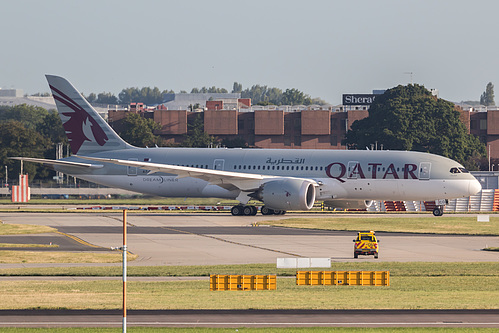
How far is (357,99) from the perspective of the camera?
17550 cm

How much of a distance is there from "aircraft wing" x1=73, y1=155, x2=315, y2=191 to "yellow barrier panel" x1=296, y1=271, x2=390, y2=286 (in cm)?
3141

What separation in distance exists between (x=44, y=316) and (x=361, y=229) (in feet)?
108

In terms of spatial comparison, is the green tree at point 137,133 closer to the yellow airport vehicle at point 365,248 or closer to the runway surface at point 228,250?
the runway surface at point 228,250

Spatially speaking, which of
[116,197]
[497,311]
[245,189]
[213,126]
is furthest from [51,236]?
[213,126]

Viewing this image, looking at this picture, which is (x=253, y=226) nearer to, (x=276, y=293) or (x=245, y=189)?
(x=245, y=189)

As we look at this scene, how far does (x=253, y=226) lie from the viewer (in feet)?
180

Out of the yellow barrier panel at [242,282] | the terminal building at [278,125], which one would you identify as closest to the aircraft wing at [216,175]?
the yellow barrier panel at [242,282]

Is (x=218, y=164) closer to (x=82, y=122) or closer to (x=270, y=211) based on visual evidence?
(x=270, y=211)

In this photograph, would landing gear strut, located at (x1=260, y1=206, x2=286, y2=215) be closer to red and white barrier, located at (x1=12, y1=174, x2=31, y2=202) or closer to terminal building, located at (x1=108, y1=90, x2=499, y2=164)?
red and white barrier, located at (x1=12, y1=174, x2=31, y2=202)

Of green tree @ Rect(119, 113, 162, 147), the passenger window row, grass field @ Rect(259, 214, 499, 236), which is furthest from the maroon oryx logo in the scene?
green tree @ Rect(119, 113, 162, 147)

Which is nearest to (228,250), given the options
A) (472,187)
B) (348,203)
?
(348,203)

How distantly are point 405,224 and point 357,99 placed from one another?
121m

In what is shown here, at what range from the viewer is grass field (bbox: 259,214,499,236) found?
174 feet

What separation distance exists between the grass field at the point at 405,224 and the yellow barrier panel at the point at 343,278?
23801mm
